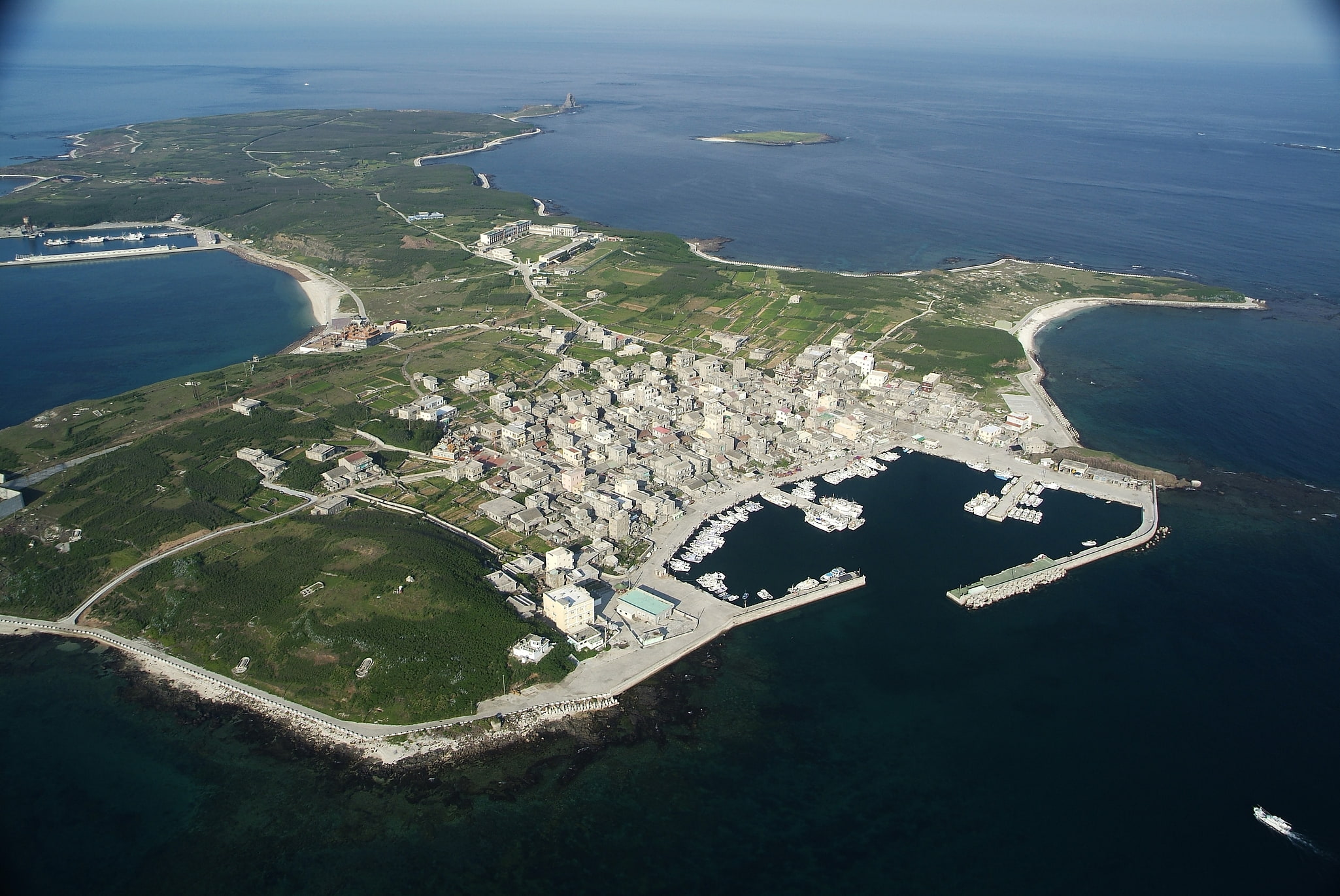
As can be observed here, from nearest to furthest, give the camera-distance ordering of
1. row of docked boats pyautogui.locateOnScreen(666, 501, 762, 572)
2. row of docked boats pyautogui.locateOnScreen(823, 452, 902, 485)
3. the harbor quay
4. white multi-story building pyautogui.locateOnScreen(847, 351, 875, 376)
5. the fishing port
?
the harbor quay
row of docked boats pyautogui.locateOnScreen(666, 501, 762, 572)
row of docked boats pyautogui.locateOnScreen(823, 452, 902, 485)
white multi-story building pyautogui.locateOnScreen(847, 351, 875, 376)
the fishing port

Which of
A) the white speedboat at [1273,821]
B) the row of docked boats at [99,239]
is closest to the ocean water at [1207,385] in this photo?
the white speedboat at [1273,821]

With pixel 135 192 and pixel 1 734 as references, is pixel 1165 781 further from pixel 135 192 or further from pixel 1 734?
pixel 135 192

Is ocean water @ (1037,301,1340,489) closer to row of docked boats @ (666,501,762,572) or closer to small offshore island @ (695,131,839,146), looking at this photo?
row of docked boats @ (666,501,762,572)

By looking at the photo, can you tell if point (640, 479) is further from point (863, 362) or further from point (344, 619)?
point (863, 362)

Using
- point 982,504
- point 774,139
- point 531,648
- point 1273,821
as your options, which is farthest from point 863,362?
point 774,139

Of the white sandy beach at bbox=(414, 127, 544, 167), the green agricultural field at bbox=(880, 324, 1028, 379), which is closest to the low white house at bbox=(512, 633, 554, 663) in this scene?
the green agricultural field at bbox=(880, 324, 1028, 379)

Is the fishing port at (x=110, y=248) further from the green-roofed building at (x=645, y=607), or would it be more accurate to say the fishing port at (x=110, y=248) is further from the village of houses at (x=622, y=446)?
the green-roofed building at (x=645, y=607)
